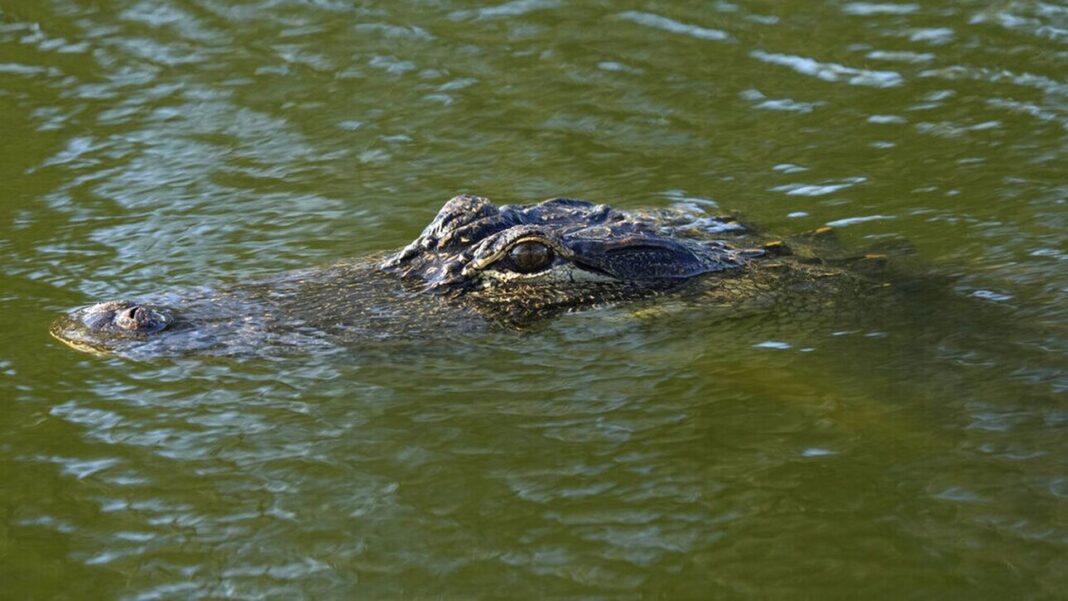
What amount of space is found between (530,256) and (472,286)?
27 cm

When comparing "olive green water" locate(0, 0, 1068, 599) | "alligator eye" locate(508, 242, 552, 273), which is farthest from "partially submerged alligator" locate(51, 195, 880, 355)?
"olive green water" locate(0, 0, 1068, 599)

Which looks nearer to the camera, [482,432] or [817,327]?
[482,432]

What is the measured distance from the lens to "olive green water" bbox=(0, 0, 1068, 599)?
4.19 metres

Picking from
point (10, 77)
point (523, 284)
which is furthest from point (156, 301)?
point (10, 77)

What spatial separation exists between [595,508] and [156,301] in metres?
2.29

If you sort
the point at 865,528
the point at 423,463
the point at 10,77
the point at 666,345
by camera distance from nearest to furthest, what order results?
the point at 865,528 → the point at 423,463 → the point at 666,345 → the point at 10,77

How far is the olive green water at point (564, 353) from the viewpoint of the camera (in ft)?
13.7

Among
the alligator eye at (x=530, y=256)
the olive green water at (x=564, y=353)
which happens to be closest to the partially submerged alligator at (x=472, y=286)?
the alligator eye at (x=530, y=256)

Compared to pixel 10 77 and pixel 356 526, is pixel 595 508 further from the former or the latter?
pixel 10 77

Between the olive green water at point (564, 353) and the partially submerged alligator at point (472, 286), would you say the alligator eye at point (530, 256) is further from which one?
the olive green water at point (564, 353)

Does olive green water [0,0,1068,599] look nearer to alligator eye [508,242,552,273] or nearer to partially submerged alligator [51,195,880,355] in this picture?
partially submerged alligator [51,195,880,355]

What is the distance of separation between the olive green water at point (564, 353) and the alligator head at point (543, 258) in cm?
16

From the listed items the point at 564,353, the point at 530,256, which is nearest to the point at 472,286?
the point at 530,256

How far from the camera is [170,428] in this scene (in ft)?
16.8
